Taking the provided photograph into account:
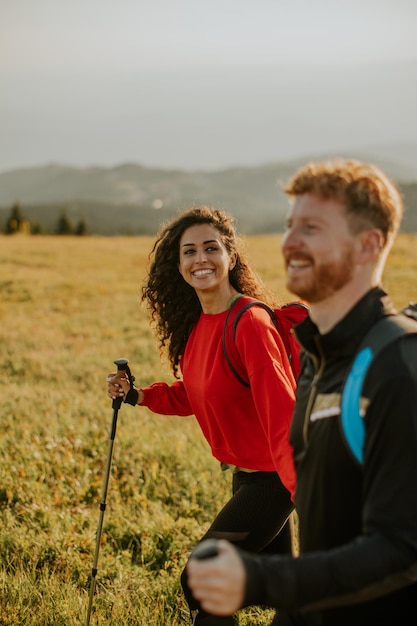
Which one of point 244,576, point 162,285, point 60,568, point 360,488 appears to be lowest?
point 60,568

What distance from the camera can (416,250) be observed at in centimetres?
4341

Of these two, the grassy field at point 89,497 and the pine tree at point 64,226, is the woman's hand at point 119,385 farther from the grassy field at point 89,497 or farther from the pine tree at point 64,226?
the pine tree at point 64,226

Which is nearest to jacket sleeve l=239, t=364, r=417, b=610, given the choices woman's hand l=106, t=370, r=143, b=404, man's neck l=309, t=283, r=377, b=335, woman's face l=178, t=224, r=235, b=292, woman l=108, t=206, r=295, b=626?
man's neck l=309, t=283, r=377, b=335

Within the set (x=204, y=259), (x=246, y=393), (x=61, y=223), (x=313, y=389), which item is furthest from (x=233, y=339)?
(x=61, y=223)

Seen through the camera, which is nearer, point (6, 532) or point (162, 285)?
point (162, 285)

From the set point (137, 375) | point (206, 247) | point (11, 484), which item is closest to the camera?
point (206, 247)

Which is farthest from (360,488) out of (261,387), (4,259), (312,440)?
(4,259)

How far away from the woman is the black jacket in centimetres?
86

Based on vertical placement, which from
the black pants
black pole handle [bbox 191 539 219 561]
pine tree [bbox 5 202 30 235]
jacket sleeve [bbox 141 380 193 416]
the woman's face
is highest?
pine tree [bbox 5 202 30 235]

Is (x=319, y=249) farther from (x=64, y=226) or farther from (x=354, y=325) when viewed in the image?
(x=64, y=226)

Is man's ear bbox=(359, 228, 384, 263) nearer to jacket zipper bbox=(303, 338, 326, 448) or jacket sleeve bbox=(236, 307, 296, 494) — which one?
jacket zipper bbox=(303, 338, 326, 448)

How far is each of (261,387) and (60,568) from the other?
2.91 meters

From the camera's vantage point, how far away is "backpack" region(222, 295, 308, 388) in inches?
158

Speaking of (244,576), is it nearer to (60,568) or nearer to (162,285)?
(162,285)
